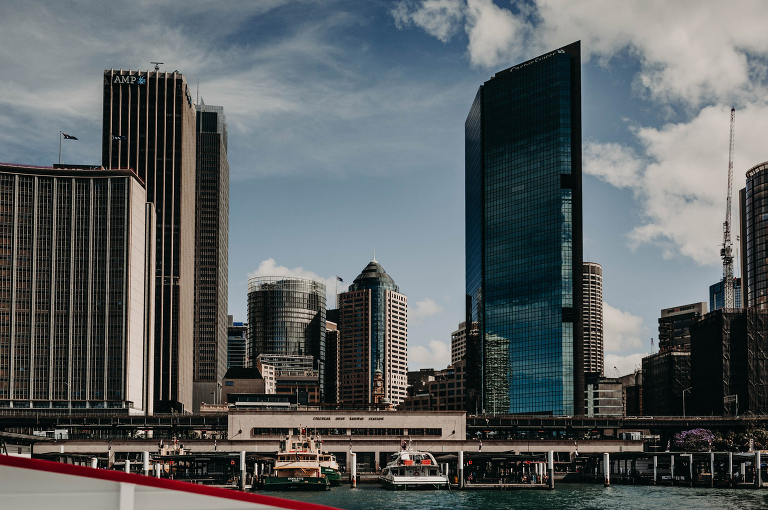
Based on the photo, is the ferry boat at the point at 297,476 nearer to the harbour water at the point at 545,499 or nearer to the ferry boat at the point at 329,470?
the harbour water at the point at 545,499

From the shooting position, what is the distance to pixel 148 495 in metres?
11.6

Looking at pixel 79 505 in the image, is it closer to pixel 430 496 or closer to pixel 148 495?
pixel 148 495

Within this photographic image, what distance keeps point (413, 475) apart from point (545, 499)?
2374 centimetres

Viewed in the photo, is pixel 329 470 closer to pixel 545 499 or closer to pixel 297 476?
pixel 297 476

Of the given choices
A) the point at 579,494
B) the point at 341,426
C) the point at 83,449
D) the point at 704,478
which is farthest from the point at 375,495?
the point at 83,449

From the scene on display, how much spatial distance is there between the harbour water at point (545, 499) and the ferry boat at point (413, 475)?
175 cm

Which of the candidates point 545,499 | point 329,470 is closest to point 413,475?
point 329,470

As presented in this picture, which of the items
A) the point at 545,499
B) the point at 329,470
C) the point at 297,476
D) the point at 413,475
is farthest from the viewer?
the point at 329,470

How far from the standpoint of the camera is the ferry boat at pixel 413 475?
12694 centimetres

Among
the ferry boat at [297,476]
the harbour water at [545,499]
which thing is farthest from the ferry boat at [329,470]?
the harbour water at [545,499]

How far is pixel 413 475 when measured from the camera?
130250 millimetres

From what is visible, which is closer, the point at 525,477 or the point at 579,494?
the point at 579,494

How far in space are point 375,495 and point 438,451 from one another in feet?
244

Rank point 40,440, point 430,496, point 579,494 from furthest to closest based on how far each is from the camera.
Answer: point 40,440 < point 579,494 < point 430,496
